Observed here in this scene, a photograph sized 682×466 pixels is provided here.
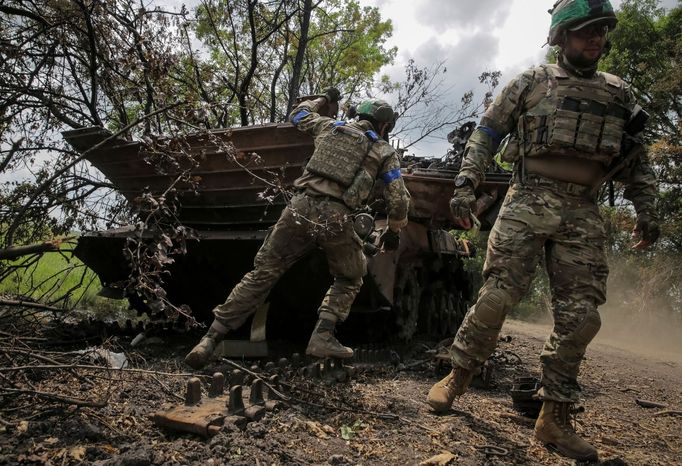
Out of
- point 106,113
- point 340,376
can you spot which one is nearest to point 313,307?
point 340,376

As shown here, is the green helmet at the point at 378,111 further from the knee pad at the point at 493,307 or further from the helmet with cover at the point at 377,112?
the knee pad at the point at 493,307

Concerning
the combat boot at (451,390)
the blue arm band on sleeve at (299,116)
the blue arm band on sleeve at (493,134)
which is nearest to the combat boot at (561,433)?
the combat boot at (451,390)

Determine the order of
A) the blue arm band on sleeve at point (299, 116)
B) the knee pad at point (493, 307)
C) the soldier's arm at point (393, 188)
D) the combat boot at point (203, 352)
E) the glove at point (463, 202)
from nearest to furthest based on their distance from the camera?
1. the knee pad at point (493, 307)
2. the glove at point (463, 202)
3. the combat boot at point (203, 352)
4. the soldier's arm at point (393, 188)
5. the blue arm band on sleeve at point (299, 116)

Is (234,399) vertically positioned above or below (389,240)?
below

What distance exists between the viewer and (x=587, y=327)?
10.1 ft

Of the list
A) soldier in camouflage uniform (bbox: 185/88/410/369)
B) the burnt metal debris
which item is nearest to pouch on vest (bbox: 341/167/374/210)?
soldier in camouflage uniform (bbox: 185/88/410/369)

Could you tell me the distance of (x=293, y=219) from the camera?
4.11 metres

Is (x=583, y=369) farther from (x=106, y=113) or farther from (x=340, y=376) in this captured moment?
(x=106, y=113)

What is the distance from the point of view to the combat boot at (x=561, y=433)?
2879 millimetres

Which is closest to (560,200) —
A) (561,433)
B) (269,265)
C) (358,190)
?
(561,433)

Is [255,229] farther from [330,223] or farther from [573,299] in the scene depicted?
[573,299]

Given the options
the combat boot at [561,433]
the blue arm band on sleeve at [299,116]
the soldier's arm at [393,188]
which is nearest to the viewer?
the combat boot at [561,433]

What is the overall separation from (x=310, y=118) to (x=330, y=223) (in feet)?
3.49

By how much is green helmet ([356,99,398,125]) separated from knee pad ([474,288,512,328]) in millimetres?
1900
